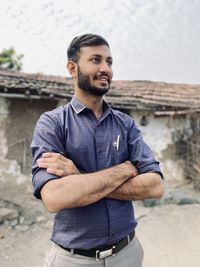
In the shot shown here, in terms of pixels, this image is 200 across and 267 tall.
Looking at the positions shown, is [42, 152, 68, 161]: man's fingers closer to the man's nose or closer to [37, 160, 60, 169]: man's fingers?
[37, 160, 60, 169]: man's fingers

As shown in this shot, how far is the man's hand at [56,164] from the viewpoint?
1857mm

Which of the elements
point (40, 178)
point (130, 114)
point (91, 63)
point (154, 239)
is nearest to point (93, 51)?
point (91, 63)

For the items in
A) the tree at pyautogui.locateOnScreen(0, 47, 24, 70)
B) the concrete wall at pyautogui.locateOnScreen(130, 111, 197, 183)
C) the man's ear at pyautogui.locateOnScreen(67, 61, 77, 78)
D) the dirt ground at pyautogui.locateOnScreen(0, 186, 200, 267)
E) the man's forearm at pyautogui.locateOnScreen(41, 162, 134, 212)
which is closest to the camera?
the man's forearm at pyautogui.locateOnScreen(41, 162, 134, 212)

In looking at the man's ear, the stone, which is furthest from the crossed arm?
the stone

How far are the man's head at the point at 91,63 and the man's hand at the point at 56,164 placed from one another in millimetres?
534

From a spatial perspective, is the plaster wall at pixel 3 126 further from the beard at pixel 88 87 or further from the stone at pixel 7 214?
the beard at pixel 88 87

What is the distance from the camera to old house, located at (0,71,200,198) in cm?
700

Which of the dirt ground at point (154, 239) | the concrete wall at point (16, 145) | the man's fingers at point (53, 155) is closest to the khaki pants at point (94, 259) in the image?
the man's fingers at point (53, 155)

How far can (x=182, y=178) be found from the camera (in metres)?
8.29

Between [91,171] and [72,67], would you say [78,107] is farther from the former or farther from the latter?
[91,171]

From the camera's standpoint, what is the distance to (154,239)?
5.51m

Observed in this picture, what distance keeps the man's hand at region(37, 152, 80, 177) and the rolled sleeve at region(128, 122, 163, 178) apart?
487 mm

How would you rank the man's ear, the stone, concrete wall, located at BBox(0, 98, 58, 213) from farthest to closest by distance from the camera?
concrete wall, located at BBox(0, 98, 58, 213) < the stone < the man's ear

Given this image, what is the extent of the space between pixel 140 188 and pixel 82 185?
1.45 feet
